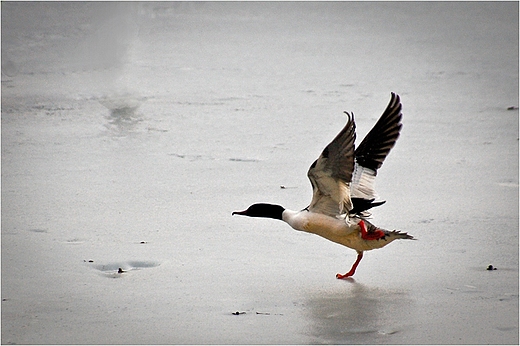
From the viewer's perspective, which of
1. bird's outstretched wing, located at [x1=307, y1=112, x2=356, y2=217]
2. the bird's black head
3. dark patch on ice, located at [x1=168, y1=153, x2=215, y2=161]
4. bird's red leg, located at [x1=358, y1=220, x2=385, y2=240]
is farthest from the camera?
dark patch on ice, located at [x1=168, y1=153, x2=215, y2=161]

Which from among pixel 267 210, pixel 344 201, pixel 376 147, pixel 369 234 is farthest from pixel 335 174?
pixel 376 147

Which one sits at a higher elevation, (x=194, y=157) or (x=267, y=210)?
(x=267, y=210)

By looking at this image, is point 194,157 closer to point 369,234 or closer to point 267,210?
point 267,210

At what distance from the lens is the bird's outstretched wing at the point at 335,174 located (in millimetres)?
4617

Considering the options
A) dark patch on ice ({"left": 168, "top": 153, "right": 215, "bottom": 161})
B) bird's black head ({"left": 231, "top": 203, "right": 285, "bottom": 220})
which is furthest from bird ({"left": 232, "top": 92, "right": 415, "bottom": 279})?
dark patch on ice ({"left": 168, "top": 153, "right": 215, "bottom": 161})

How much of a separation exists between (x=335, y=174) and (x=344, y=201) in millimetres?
193

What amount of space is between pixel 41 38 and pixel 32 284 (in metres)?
7.58

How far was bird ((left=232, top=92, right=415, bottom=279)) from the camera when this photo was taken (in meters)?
4.67

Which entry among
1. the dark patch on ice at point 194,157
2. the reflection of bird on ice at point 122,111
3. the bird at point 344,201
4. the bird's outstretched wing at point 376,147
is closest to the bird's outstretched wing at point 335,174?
the bird at point 344,201

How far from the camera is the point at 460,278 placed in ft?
15.8

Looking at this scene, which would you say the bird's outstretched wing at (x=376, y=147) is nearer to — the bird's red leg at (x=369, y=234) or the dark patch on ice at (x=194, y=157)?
the bird's red leg at (x=369, y=234)

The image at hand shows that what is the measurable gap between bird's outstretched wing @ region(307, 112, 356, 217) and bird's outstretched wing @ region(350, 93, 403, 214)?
36 cm

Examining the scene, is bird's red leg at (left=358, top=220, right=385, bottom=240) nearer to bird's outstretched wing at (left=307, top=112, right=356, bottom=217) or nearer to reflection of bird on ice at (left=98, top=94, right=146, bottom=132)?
bird's outstretched wing at (left=307, top=112, right=356, bottom=217)

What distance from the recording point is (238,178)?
6719 mm
